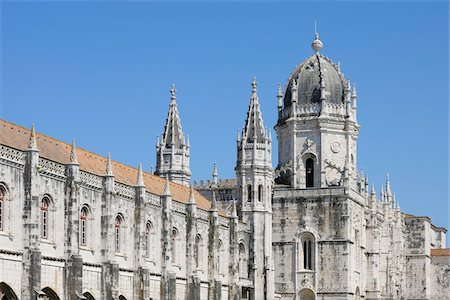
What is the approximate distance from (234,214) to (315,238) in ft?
33.8

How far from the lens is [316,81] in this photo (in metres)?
89.2

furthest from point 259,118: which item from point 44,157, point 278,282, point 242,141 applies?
point 44,157

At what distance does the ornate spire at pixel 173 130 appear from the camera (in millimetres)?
87062

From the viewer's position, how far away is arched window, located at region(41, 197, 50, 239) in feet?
169

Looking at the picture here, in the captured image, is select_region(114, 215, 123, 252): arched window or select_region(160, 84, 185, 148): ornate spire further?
select_region(160, 84, 185, 148): ornate spire

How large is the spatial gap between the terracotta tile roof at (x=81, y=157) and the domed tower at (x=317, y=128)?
13.6 meters

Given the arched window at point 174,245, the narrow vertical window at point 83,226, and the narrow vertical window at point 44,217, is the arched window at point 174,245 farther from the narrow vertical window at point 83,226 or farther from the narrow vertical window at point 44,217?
the narrow vertical window at point 44,217

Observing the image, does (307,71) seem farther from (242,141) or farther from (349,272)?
(349,272)

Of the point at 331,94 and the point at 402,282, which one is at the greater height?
the point at 331,94

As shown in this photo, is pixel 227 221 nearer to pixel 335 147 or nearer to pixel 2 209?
pixel 335 147

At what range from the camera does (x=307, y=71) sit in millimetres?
90125

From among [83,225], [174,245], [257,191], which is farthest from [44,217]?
[257,191]

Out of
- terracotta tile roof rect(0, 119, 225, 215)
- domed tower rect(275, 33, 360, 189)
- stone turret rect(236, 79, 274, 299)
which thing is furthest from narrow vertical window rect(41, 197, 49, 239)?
domed tower rect(275, 33, 360, 189)

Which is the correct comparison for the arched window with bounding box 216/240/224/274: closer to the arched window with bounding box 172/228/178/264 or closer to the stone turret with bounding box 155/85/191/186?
the arched window with bounding box 172/228/178/264
